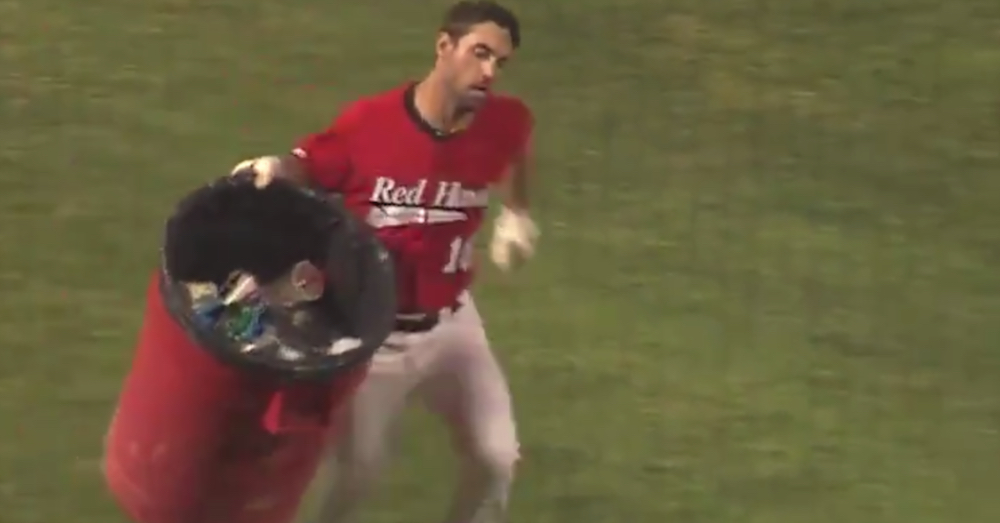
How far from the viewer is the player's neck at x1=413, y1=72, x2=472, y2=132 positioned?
2484mm

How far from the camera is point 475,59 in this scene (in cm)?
245

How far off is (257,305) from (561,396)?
50.6 inches

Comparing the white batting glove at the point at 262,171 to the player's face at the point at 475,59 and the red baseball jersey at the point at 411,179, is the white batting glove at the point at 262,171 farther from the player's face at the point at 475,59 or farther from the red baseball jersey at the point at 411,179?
the player's face at the point at 475,59

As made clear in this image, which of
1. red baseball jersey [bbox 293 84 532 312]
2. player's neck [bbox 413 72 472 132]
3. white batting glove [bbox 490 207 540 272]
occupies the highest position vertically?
player's neck [bbox 413 72 472 132]

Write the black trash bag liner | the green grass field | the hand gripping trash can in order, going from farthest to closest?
the green grass field, the black trash bag liner, the hand gripping trash can

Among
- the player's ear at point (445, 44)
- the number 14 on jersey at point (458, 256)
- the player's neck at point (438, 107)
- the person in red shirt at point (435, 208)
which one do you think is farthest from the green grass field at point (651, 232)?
the player's ear at point (445, 44)

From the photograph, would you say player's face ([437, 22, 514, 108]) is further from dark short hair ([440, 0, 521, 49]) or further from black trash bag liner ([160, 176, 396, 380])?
Answer: black trash bag liner ([160, 176, 396, 380])

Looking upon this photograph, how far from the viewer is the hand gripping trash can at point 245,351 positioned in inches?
82.8

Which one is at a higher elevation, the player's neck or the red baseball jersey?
the player's neck

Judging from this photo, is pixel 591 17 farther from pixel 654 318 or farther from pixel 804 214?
pixel 654 318

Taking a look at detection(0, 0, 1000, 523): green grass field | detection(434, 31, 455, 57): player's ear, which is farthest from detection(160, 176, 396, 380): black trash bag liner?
detection(0, 0, 1000, 523): green grass field

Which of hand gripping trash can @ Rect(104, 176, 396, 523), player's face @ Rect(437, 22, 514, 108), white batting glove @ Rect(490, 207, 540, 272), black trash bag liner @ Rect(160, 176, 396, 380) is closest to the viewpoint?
hand gripping trash can @ Rect(104, 176, 396, 523)

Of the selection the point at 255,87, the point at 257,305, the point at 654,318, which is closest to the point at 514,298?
the point at 654,318

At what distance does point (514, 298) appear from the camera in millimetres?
3861
